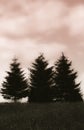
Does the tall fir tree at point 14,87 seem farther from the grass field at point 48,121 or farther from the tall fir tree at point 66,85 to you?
the grass field at point 48,121

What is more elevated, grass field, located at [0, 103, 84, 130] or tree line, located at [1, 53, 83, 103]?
tree line, located at [1, 53, 83, 103]

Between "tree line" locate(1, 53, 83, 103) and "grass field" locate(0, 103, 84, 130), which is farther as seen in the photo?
"tree line" locate(1, 53, 83, 103)

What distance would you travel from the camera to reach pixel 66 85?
51.7m

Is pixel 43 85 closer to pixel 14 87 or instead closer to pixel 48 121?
pixel 14 87

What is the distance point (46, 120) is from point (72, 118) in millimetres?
1889

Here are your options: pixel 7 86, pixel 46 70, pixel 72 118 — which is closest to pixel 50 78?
pixel 46 70

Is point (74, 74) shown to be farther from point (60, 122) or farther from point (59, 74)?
point (60, 122)

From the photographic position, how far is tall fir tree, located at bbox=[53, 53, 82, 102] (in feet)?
168

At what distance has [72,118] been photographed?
23.2 meters

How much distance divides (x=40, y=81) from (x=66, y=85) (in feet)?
12.0

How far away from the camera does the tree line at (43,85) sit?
5047 centimetres

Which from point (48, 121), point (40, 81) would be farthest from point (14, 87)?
point (48, 121)

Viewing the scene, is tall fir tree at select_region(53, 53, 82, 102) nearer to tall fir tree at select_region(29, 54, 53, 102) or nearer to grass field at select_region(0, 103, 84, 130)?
tall fir tree at select_region(29, 54, 53, 102)

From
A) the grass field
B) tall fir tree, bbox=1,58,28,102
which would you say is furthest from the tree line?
the grass field
